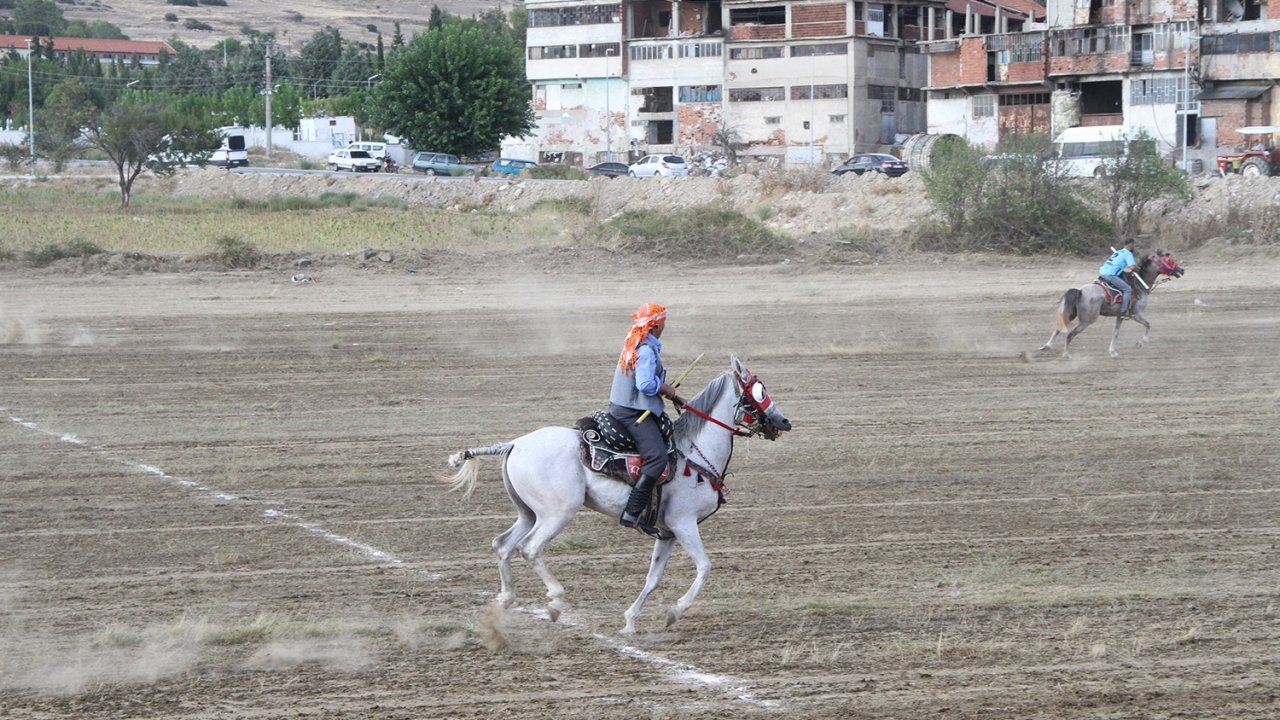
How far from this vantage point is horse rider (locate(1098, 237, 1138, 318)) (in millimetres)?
21844

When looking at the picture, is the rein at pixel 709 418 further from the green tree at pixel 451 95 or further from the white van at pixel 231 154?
the white van at pixel 231 154

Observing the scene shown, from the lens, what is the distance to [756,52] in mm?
86438

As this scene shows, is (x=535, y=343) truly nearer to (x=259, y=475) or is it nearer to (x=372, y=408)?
(x=372, y=408)

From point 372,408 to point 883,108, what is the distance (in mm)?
72209

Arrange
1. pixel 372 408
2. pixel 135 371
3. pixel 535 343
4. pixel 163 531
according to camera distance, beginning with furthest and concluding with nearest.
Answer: pixel 535 343
pixel 135 371
pixel 372 408
pixel 163 531

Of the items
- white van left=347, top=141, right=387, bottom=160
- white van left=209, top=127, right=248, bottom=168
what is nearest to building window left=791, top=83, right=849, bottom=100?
white van left=347, top=141, right=387, bottom=160

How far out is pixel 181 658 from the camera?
8.20 meters

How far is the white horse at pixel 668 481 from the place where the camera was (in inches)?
340

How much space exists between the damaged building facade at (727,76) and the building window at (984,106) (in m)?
8.30

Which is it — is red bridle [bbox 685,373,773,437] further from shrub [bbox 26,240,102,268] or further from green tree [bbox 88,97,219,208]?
green tree [bbox 88,97,219,208]

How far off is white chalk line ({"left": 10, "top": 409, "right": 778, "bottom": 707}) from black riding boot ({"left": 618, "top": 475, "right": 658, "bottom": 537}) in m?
0.71

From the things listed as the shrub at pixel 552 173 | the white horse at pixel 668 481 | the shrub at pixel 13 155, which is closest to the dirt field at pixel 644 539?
the white horse at pixel 668 481

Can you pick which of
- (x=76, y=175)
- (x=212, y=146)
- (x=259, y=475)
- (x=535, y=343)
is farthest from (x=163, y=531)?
(x=76, y=175)

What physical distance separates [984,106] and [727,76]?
17075 millimetres
